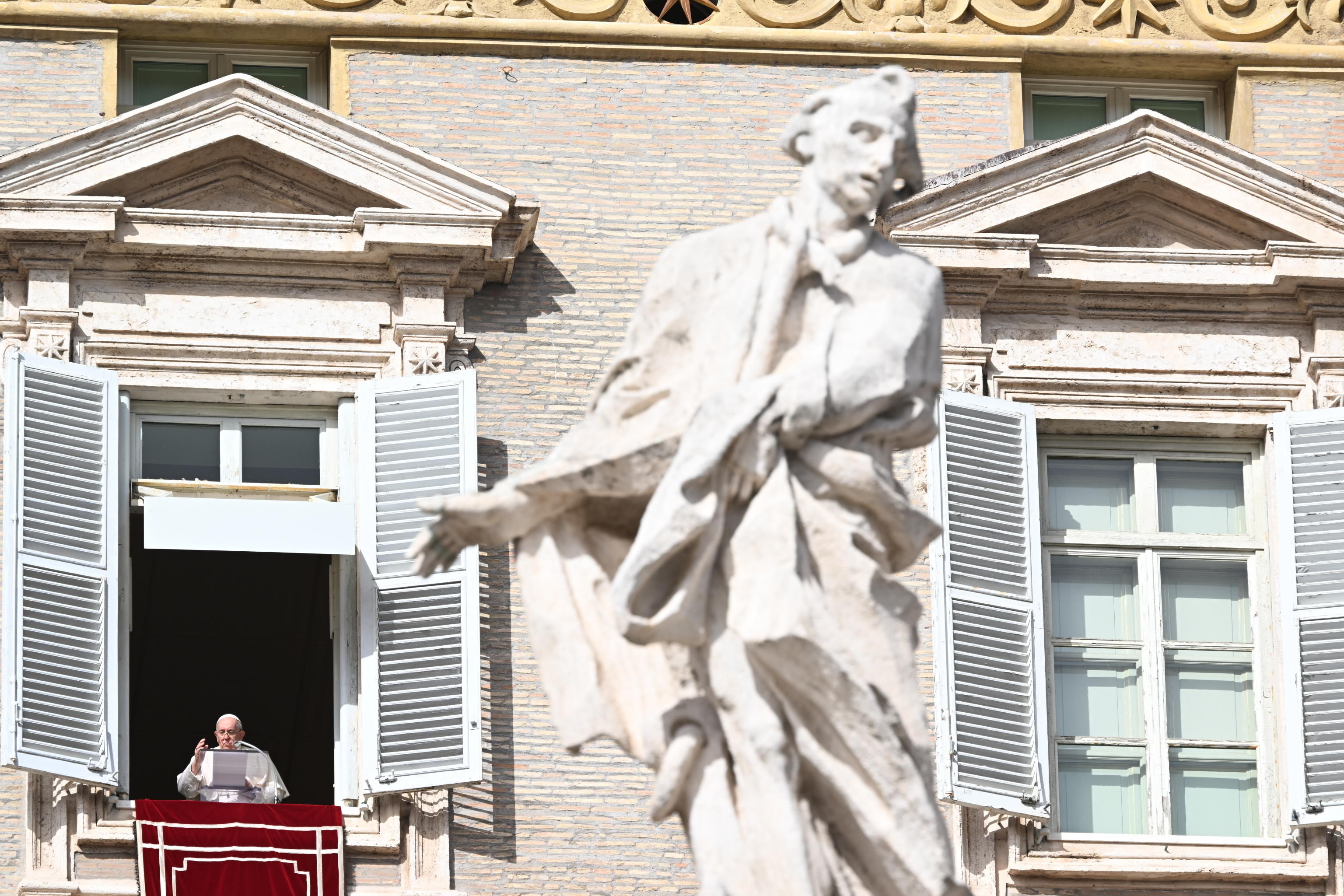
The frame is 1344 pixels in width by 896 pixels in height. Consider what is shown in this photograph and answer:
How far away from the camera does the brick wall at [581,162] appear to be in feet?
61.0

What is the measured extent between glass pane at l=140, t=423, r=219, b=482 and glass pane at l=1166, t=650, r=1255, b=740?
4375 millimetres

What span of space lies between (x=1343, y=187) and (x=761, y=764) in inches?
396

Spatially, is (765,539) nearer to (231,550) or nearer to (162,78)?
(231,550)

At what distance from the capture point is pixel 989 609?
18.3 m

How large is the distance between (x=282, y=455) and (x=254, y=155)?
4.39 feet

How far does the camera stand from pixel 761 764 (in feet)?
33.0

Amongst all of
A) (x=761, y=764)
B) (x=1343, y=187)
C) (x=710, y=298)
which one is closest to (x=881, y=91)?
(x=710, y=298)

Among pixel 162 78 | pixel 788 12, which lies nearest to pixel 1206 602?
pixel 788 12

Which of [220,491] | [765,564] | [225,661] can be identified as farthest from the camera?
[225,661]

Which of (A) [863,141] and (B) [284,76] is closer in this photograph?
(A) [863,141]

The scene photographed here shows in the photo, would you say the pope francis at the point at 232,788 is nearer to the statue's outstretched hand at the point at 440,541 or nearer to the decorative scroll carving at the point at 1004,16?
the decorative scroll carving at the point at 1004,16

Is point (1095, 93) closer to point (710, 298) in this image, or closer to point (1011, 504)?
point (1011, 504)

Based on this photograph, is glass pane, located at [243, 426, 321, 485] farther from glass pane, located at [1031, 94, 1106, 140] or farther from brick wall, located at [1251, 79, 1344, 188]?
brick wall, located at [1251, 79, 1344, 188]

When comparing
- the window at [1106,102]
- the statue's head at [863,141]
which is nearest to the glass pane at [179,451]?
the window at [1106,102]
